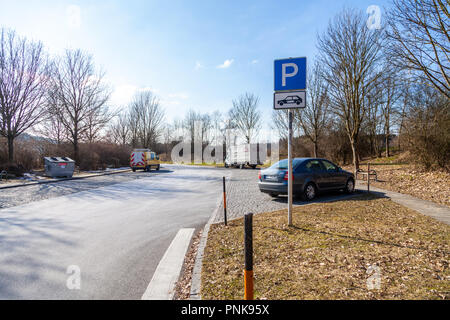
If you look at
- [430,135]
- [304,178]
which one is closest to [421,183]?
[430,135]

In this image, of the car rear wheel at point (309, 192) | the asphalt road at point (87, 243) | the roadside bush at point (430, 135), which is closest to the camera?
the asphalt road at point (87, 243)

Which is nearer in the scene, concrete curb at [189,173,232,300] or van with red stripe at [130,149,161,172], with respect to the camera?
concrete curb at [189,173,232,300]

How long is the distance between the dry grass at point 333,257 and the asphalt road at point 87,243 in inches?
43.7

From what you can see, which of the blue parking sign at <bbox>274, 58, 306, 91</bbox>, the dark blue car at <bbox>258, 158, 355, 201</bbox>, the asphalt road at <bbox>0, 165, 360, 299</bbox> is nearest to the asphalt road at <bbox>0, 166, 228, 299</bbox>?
the asphalt road at <bbox>0, 165, 360, 299</bbox>

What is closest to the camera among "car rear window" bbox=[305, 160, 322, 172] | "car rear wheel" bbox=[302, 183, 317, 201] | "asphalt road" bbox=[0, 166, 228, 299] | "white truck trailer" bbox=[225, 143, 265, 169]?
"asphalt road" bbox=[0, 166, 228, 299]

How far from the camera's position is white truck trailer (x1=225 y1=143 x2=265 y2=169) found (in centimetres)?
3228

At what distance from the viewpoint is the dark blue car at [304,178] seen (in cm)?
939

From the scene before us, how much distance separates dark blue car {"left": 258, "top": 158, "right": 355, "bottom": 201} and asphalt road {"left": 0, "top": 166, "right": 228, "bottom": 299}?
2.19 m

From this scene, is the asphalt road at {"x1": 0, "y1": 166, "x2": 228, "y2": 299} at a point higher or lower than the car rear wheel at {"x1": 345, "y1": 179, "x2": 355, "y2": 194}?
lower

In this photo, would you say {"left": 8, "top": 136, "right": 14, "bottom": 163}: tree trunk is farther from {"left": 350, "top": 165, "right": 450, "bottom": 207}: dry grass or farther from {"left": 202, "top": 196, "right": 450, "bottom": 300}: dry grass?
{"left": 350, "top": 165, "right": 450, "bottom": 207}: dry grass

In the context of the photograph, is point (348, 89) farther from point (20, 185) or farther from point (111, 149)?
point (111, 149)

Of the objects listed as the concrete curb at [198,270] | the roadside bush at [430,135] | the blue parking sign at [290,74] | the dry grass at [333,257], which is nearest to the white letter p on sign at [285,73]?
the blue parking sign at [290,74]

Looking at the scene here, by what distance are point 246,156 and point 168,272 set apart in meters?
29.2

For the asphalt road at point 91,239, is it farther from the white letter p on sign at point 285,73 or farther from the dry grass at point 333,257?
the white letter p on sign at point 285,73
